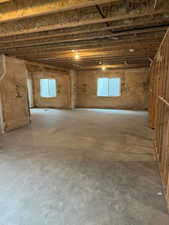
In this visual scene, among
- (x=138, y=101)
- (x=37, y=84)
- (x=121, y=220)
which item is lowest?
(x=121, y=220)

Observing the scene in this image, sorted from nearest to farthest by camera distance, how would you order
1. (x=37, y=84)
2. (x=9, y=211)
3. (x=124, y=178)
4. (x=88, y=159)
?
(x=9, y=211)
(x=124, y=178)
(x=88, y=159)
(x=37, y=84)

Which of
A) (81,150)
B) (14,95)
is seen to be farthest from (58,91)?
(81,150)

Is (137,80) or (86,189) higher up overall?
(137,80)

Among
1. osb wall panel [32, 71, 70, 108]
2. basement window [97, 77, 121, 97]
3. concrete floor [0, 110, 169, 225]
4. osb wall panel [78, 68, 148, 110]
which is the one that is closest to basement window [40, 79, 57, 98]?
osb wall panel [32, 71, 70, 108]

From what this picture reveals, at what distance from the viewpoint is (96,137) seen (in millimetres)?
3967

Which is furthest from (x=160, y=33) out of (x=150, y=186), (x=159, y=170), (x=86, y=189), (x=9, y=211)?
(x=9, y=211)

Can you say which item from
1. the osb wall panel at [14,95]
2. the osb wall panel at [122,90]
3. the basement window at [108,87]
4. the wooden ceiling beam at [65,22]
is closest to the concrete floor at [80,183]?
the osb wall panel at [14,95]

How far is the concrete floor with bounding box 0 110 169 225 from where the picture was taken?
150cm

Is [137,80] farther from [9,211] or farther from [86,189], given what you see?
[9,211]

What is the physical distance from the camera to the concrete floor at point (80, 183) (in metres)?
1.50

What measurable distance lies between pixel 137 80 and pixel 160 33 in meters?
5.90

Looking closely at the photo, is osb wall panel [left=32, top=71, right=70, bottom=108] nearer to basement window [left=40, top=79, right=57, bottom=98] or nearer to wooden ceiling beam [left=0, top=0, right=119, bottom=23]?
basement window [left=40, top=79, right=57, bottom=98]

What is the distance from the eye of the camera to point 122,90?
891 centimetres

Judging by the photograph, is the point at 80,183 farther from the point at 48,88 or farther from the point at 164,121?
the point at 48,88
